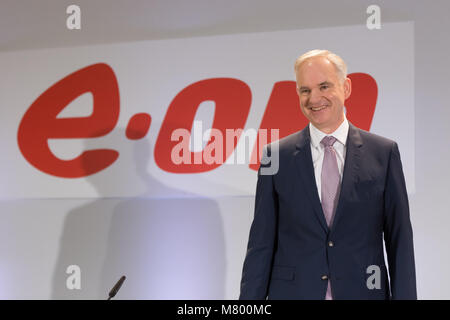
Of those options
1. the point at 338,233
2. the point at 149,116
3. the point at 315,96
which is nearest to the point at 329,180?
the point at 338,233

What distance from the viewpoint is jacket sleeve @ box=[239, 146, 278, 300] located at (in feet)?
5.91

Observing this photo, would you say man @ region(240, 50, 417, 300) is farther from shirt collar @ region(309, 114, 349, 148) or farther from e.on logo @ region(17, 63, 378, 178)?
e.on logo @ region(17, 63, 378, 178)

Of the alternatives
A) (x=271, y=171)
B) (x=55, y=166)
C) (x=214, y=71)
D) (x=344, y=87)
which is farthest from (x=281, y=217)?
(x=55, y=166)

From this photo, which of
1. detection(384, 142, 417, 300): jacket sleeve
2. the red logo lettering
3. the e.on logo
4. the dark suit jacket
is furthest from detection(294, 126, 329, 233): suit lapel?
the red logo lettering

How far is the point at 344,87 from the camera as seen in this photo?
192cm

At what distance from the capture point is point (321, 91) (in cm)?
185

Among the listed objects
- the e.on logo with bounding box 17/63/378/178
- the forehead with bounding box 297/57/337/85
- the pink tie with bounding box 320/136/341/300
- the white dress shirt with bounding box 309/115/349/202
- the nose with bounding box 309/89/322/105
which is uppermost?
the e.on logo with bounding box 17/63/378/178

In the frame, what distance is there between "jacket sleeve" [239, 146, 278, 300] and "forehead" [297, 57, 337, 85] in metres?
0.34

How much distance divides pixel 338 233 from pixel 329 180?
19cm

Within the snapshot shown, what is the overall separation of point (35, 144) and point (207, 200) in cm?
125

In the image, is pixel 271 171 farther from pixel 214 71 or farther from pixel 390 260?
pixel 214 71

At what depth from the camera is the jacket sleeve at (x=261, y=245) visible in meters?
1.80

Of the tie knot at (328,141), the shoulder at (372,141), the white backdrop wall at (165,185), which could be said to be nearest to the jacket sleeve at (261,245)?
the tie knot at (328,141)

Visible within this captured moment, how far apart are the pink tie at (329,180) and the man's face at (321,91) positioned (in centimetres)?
8
